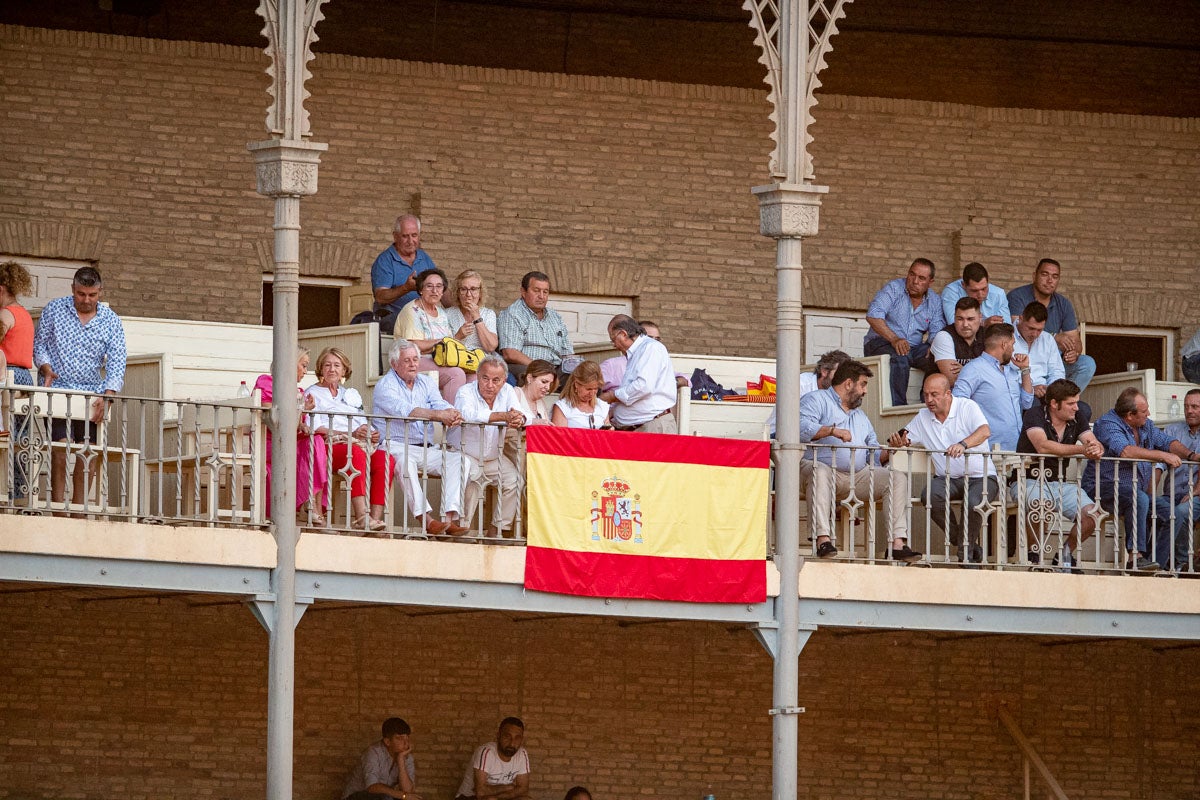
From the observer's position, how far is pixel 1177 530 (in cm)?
1555

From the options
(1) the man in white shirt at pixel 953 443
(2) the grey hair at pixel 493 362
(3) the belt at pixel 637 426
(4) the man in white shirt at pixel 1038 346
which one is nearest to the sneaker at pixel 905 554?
(1) the man in white shirt at pixel 953 443

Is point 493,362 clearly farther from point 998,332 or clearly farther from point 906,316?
point 906,316

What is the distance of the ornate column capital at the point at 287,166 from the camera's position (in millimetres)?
13992

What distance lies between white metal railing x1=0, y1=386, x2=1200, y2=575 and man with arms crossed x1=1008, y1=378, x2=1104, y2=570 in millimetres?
24

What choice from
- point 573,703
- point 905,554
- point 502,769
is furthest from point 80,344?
point 573,703

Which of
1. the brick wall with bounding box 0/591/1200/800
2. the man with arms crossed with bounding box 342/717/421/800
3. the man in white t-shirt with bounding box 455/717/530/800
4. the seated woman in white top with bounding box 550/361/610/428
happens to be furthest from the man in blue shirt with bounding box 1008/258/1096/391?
the man with arms crossed with bounding box 342/717/421/800

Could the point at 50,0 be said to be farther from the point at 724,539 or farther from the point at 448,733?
the point at 724,539

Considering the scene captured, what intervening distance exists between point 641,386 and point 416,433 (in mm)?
1548

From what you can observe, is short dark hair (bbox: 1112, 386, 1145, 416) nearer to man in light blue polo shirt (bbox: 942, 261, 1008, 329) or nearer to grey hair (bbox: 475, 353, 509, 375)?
man in light blue polo shirt (bbox: 942, 261, 1008, 329)

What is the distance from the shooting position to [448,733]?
1781 centimetres

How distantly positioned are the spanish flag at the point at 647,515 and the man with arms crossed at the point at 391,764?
2873 millimetres

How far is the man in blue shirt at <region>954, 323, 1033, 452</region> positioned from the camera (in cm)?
1553

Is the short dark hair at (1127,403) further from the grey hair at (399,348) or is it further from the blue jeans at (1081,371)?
the grey hair at (399,348)

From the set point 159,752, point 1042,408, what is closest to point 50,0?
point 159,752
